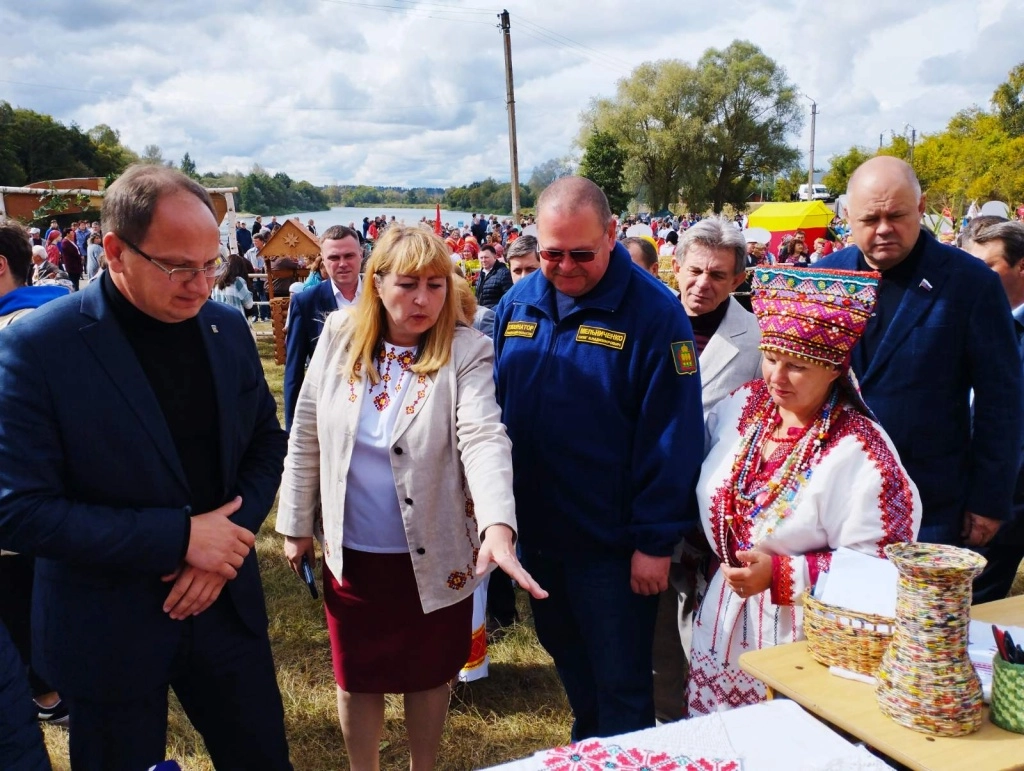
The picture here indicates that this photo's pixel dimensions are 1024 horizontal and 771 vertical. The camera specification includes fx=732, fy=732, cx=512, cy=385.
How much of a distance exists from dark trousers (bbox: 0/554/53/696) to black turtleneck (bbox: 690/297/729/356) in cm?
284

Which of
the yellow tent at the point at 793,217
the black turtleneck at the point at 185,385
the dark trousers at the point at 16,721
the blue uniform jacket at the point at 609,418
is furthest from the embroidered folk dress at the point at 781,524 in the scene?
the yellow tent at the point at 793,217

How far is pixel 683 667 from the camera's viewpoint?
2.68m

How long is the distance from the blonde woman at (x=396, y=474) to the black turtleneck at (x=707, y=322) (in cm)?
111

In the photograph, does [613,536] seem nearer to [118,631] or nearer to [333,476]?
[333,476]

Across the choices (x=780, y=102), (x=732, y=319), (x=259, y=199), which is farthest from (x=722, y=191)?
(x=732, y=319)

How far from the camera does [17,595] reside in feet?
9.69

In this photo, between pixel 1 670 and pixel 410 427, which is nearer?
pixel 1 670

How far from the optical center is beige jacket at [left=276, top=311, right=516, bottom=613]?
217cm

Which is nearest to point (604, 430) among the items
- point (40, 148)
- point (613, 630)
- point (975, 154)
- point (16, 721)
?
point (613, 630)

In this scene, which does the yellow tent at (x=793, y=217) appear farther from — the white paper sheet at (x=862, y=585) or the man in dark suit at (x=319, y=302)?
the white paper sheet at (x=862, y=585)

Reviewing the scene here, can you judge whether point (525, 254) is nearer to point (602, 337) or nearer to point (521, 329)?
point (521, 329)

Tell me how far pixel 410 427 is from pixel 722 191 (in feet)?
175

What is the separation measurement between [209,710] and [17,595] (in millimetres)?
1443

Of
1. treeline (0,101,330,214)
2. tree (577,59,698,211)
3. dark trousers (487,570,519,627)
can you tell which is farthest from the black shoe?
tree (577,59,698,211)
